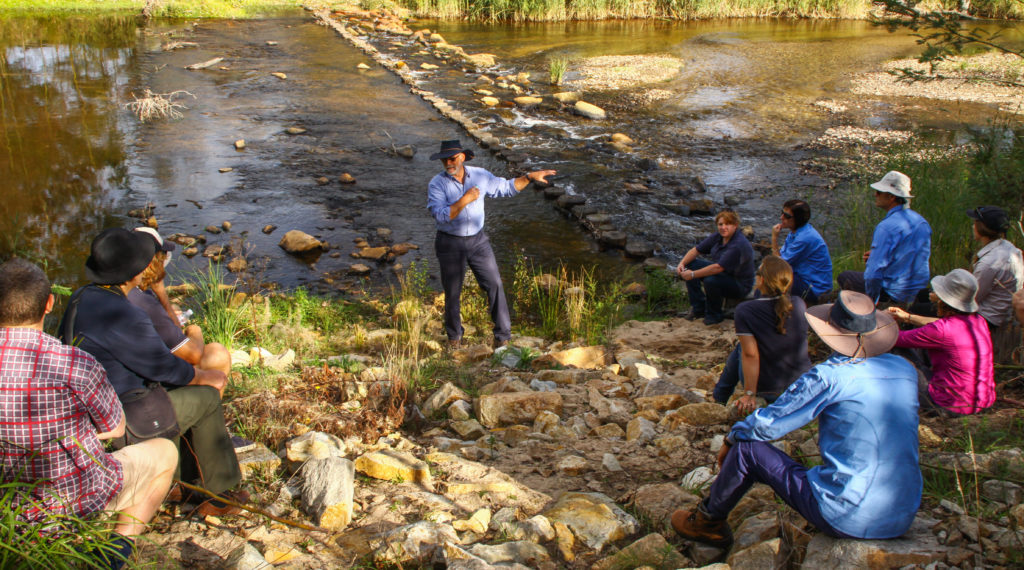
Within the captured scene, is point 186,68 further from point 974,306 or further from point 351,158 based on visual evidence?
point 974,306

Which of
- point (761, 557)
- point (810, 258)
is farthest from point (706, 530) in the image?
point (810, 258)

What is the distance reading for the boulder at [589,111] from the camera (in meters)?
15.5

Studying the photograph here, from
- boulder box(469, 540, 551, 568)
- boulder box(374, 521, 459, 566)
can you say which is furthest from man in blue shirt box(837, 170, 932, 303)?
boulder box(374, 521, 459, 566)

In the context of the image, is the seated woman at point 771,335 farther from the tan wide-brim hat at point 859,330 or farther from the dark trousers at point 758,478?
the tan wide-brim hat at point 859,330

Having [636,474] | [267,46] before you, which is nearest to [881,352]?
[636,474]

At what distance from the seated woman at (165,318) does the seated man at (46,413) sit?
928mm

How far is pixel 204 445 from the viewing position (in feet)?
12.2

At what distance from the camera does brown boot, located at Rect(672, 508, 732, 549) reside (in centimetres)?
343

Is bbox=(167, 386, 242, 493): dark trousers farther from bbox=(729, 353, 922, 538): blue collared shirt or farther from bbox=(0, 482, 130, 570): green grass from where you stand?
bbox=(729, 353, 922, 538): blue collared shirt

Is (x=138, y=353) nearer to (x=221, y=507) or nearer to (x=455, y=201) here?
(x=221, y=507)

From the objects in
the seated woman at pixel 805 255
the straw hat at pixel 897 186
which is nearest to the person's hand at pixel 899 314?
the straw hat at pixel 897 186

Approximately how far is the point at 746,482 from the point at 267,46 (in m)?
22.1

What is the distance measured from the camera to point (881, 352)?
317 centimetres

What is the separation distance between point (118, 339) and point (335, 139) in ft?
36.1
